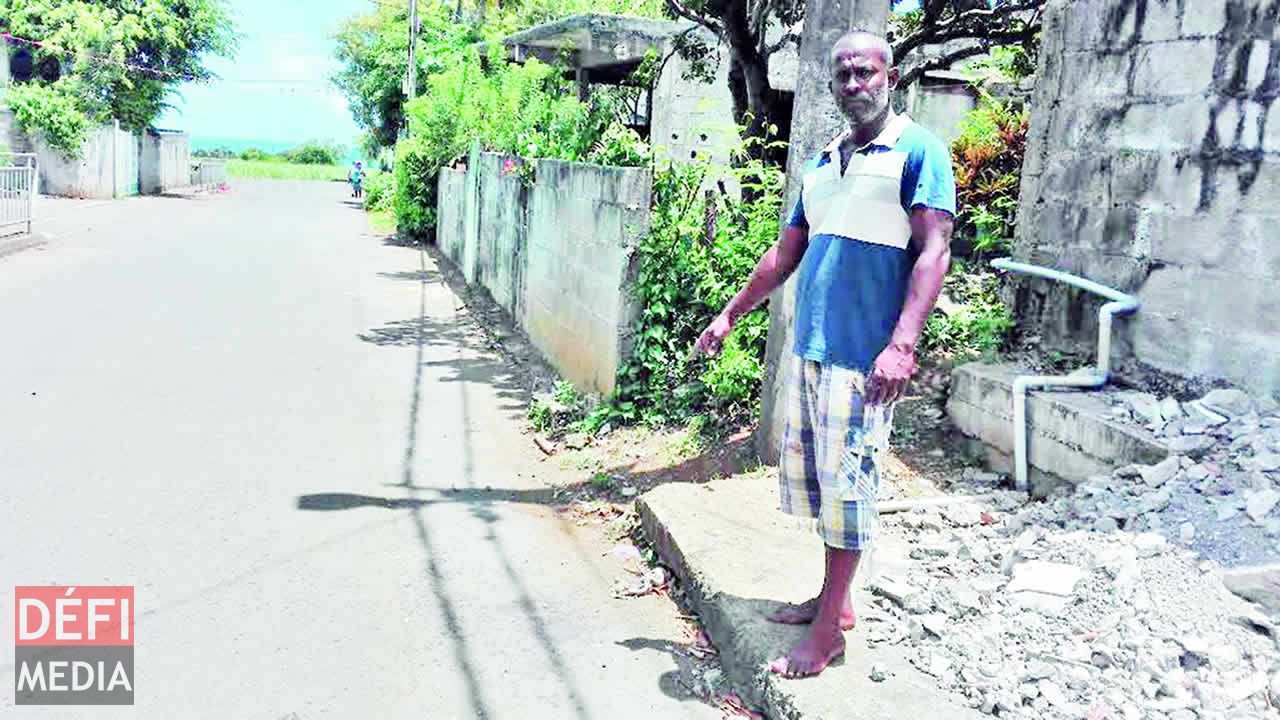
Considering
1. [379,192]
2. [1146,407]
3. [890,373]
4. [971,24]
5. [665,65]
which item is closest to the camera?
[890,373]

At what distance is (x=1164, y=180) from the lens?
471 cm

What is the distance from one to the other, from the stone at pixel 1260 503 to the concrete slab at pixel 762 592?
1238 millimetres

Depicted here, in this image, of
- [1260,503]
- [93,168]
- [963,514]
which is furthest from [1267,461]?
[93,168]

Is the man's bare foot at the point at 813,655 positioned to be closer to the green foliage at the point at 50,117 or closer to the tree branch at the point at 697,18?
the tree branch at the point at 697,18

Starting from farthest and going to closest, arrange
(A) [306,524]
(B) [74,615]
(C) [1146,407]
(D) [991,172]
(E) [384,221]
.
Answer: (E) [384,221]
(D) [991,172]
(A) [306,524]
(C) [1146,407]
(B) [74,615]

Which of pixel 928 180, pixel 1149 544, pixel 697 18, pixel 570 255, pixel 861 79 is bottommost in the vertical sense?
pixel 1149 544

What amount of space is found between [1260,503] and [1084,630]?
875 mm

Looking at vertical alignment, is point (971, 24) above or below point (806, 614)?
above

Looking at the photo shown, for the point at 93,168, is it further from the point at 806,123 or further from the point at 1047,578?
the point at 1047,578

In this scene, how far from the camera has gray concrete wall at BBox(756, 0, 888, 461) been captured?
4.99 meters

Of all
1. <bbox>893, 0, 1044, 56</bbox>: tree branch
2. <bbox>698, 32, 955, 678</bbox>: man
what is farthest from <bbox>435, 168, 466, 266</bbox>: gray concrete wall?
<bbox>698, 32, 955, 678</bbox>: man

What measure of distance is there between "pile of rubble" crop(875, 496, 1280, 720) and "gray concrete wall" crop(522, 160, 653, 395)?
335cm

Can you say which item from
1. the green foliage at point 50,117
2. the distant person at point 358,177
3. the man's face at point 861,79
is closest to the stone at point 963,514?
the man's face at point 861,79

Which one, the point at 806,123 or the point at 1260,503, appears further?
the point at 806,123
